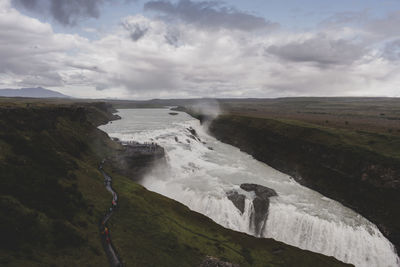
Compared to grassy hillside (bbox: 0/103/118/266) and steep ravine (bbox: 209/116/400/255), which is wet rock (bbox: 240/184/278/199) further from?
grassy hillside (bbox: 0/103/118/266)

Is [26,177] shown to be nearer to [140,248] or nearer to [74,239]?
[74,239]

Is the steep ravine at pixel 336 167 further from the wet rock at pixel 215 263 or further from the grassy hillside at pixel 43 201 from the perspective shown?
the grassy hillside at pixel 43 201

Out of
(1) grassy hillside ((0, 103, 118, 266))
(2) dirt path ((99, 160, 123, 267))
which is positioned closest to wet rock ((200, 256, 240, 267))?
(2) dirt path ((99, 160, 123, 267))

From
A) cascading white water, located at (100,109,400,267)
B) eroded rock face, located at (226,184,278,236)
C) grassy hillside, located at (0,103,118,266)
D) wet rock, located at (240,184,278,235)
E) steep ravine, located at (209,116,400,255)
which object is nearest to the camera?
grassy hillside, located at (0,103,118,266)

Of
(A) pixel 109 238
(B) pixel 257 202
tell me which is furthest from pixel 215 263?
(B) pixel 257 202

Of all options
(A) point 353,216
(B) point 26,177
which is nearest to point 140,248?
(B) point 26,177

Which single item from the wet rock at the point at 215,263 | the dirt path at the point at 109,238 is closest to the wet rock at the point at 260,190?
the wet rock at the point at 215,263
